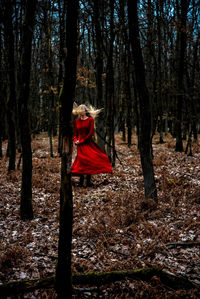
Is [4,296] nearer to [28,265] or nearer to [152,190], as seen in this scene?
[28,265]

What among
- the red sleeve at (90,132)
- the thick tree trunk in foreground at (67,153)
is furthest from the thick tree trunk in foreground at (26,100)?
the red sleeve at (90,132)

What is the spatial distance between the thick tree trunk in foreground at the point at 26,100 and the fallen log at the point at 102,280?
7.80 feet

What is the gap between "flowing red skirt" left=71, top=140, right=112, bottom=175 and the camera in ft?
22.4

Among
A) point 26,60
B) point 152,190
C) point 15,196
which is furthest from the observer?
point 15,196

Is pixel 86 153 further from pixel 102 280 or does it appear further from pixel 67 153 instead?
pixel 67 153

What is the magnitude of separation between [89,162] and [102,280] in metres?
4.25

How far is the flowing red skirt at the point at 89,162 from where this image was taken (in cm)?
683

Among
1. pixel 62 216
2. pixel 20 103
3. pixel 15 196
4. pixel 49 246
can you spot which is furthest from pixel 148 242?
pixel 15 196

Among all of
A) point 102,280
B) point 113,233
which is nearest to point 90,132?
point 113,233

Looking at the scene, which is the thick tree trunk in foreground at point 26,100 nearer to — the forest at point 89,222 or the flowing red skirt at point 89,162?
the forest at point 89,222

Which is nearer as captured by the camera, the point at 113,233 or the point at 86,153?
the point at 113,233

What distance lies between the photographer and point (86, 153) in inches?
275

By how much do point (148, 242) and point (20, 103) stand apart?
3.63m

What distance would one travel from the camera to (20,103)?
14.9ft
